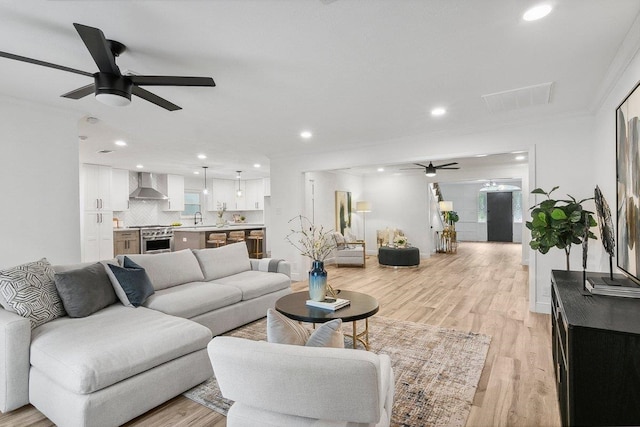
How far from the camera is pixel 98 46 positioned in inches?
73.2

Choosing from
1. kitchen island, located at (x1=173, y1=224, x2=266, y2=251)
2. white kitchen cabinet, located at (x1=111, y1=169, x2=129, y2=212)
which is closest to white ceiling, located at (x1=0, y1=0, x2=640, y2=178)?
kitchen island, located at (x1=173, y1=224, x2=266, y2=251)

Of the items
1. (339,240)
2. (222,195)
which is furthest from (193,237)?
(339,240)

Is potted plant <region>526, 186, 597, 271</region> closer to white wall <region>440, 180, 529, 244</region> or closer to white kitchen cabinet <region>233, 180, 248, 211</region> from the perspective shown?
white kitchen cabinet <region>233, 180, 248, 211</region>

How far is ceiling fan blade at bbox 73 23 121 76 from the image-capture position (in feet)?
5.53

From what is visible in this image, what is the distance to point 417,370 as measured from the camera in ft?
8.81

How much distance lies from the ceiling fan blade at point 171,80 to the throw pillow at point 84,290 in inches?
64.8

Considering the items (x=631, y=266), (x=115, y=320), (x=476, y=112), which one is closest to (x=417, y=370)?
(x=631, y=266)

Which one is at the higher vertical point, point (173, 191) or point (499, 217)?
point (173, 191)

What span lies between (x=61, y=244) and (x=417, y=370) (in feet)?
12.9

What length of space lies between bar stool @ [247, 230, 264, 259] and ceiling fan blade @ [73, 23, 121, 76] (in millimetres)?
6693

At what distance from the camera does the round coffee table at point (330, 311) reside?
2.61 m

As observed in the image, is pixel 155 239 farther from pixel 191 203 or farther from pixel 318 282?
pixel 318 282

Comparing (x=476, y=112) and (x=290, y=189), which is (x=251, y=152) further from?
(x=476, y=112)

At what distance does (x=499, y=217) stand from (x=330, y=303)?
40.4 feet
